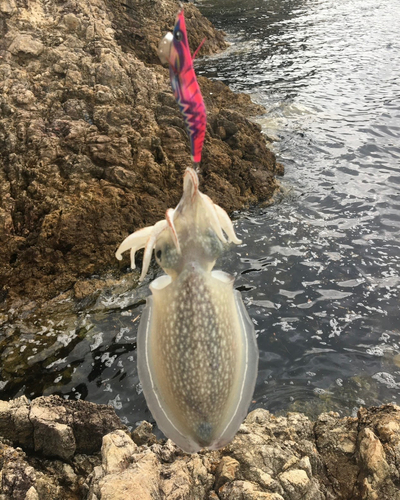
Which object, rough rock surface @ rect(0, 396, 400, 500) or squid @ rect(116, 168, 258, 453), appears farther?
rough rock surface @ rect(0, 396, 400, 500)

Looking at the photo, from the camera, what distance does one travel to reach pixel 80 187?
26.6ft

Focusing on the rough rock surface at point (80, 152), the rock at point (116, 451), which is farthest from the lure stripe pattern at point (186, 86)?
the rough rock surface at point (80, 152)

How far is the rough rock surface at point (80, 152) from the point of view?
774cm

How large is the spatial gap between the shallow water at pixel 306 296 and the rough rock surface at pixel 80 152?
94 centimetres

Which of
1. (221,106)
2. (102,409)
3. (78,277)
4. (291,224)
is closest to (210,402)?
(102,409)

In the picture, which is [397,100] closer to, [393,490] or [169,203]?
[169,203]

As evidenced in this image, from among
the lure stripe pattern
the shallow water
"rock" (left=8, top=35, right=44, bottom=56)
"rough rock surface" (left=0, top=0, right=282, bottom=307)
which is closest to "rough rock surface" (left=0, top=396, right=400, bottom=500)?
the shallow water

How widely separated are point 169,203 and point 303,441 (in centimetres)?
574

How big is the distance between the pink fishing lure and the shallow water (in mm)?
5121

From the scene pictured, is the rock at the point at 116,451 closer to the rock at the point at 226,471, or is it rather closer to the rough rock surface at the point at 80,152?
the rock at the point at 226,471

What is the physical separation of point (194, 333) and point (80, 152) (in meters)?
6.84

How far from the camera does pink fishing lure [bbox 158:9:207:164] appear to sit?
1635 millimetres

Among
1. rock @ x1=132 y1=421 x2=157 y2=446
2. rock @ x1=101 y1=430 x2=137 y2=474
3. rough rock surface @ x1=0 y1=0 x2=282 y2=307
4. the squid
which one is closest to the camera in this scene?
the squid

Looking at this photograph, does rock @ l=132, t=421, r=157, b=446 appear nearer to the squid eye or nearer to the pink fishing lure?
the pink fishing lure
